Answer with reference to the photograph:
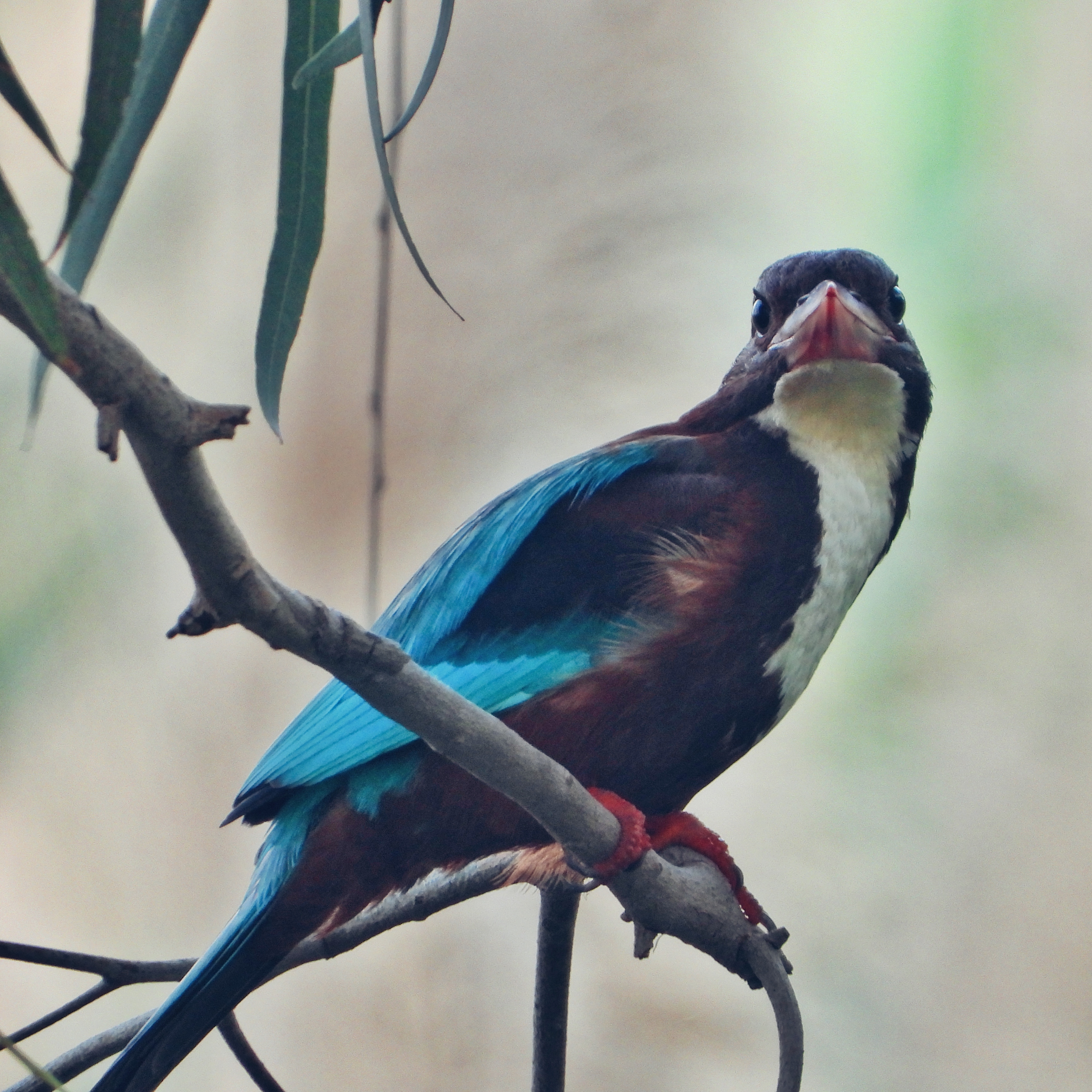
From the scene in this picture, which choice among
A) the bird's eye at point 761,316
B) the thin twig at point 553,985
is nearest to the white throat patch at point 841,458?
the bird's eye at point 761,316

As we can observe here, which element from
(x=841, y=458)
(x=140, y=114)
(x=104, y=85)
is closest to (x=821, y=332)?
(x=841, y=458)

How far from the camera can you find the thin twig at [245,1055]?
1.42m

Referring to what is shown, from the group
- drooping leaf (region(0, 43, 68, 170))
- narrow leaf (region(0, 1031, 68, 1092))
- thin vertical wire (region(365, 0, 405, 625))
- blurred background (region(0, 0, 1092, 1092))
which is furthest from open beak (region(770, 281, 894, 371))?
blurred background (region(0, 0, 1092, 1092))

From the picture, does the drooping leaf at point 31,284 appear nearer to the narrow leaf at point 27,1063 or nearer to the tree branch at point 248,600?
the tree branch at point 248,600

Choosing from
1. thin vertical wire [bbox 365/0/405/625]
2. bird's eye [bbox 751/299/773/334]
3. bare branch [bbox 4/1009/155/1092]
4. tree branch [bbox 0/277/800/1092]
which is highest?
thin vertical wire [bbox 365/0/405/625]

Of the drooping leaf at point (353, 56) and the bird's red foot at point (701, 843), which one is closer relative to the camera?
the drooping leaf at point (353, 56)

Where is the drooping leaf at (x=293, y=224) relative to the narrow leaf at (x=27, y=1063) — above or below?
above

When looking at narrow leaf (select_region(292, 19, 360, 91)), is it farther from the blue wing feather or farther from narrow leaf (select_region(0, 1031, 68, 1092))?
narrow leaf (select_region(0, 1031, 68, 1092))

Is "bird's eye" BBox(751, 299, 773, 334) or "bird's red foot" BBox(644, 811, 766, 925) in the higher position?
"bird's eye" BBox(751, 299, 773, 334)

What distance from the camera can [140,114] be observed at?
1055mm

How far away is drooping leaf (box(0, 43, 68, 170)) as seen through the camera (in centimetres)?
73

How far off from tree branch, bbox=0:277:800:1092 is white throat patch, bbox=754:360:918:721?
0.44 meters

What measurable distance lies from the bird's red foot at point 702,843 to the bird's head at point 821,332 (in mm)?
485

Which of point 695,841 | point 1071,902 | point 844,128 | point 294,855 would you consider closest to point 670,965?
point 1071,902
